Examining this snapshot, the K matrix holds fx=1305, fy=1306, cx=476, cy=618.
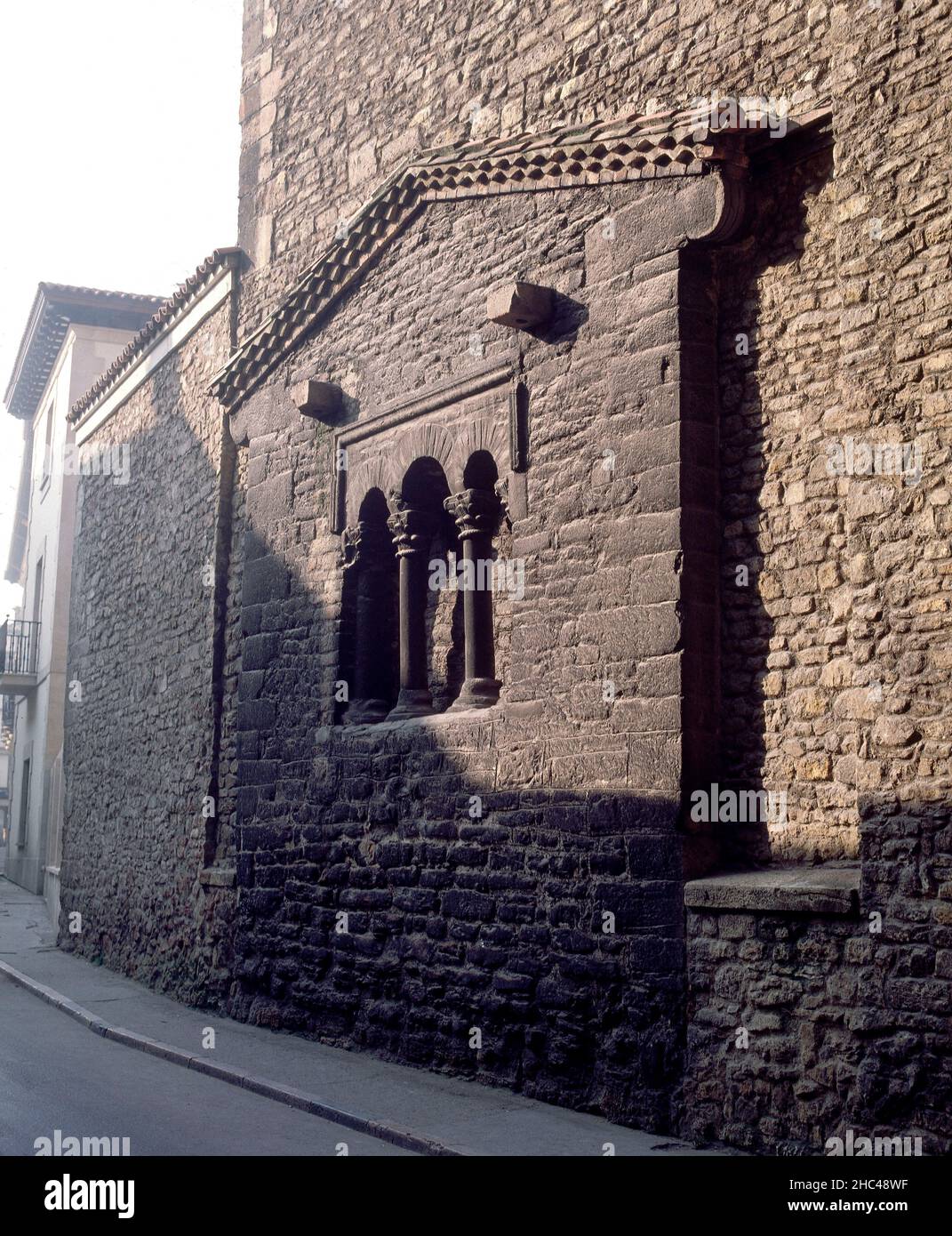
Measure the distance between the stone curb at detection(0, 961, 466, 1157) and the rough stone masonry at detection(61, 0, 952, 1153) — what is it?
3.00 feet

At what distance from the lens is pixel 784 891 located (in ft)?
18.0

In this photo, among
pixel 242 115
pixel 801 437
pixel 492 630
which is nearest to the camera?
pixel 801 437

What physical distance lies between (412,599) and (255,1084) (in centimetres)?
307

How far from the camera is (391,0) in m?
9.70

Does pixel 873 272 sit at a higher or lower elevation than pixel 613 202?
lower

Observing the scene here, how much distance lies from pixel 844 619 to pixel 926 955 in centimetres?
152

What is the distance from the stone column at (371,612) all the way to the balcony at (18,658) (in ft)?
51.5

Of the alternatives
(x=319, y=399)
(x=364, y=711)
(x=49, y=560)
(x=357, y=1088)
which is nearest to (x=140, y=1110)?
(x=357, y=1088)

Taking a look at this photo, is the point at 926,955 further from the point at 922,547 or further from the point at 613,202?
the point at 613,202

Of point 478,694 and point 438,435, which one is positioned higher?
point 438,435

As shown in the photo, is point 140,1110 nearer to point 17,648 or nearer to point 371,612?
point 371,612

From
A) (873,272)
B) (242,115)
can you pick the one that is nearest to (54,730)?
(242,115)
